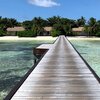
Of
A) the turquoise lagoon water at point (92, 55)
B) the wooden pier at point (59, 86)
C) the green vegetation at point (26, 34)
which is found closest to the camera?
the wooden pier at point (59, 86)

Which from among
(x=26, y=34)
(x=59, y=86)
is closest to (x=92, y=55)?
(x=59, y=86)

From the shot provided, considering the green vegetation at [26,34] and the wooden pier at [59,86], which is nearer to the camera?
the wooden pier at [59,86]

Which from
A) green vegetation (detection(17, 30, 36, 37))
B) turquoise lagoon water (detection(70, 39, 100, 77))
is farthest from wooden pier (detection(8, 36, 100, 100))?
green vegetation (detection(17, 30, 36, 37))

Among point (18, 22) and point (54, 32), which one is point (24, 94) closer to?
point (54, 32)

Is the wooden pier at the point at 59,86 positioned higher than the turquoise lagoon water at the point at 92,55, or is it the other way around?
the wooden pier at the point at 59,86

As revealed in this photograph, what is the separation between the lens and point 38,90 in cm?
723

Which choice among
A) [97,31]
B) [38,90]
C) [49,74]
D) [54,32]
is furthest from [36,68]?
[97,31]

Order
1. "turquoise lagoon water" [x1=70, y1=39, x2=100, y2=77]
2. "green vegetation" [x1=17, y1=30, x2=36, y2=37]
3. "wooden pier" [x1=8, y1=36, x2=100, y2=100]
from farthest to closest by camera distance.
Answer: "green vegetation" [x1=17, y1=30, x2=36, y2=37], "turquoise lagoon water" [x1=70, y1=39, x2=100, y2=77], "wooden pier" [x1=8, y1=36, x2=100, y2=100]

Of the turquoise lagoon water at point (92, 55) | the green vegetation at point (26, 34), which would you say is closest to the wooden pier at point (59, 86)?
the turquoise lagoon water at point (92, 55)

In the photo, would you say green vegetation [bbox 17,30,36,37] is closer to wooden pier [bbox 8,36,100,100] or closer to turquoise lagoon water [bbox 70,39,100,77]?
turquoise lagoon water [bbox 70,39,100,77]

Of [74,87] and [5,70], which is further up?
[74,87]

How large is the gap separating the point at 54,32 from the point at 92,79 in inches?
2746

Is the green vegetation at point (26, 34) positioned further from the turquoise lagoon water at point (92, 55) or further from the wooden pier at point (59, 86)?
the wooden pier at point (59, 86)

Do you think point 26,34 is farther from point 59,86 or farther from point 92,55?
point 59,86
